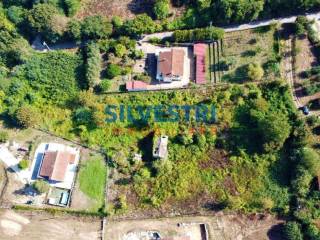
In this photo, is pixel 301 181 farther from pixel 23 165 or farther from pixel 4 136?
pixel 4 136

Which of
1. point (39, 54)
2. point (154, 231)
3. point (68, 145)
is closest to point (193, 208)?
point (154, 231)

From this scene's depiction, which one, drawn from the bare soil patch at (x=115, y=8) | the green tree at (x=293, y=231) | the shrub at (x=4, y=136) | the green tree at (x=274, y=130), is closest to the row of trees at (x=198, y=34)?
the bare soil patch at (x=115, y=8)

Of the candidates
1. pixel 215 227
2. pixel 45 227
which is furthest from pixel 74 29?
pixel 215 227

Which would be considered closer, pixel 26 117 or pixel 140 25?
pixel 26 117

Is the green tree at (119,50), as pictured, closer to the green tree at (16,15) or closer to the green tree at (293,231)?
the green tree at (16,15)

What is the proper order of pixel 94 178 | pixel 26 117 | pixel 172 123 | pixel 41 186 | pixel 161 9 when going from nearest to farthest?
pixel 41 186 < pixel 94 178 < pixel 26 117 < pixel 172 123 < pixel 161 9

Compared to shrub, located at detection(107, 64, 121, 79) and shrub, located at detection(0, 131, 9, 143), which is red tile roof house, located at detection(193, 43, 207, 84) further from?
shrub, located at detection(0, 131, 9, 143)
